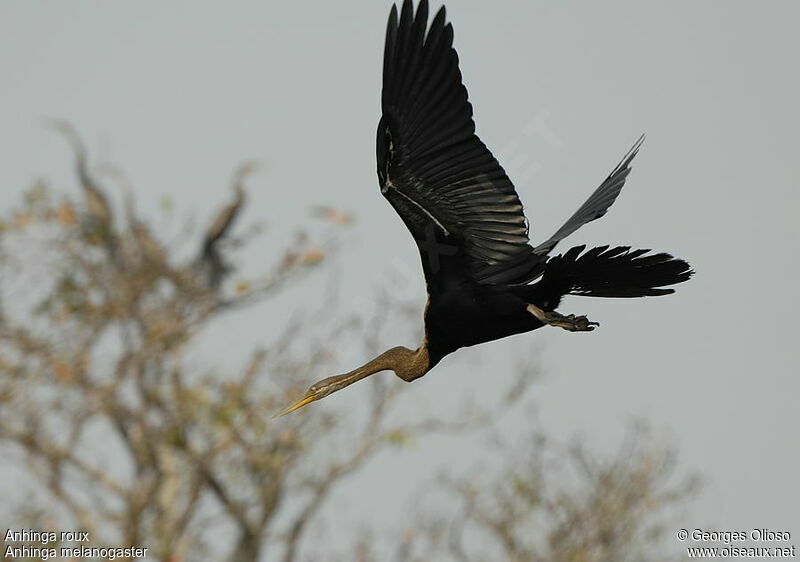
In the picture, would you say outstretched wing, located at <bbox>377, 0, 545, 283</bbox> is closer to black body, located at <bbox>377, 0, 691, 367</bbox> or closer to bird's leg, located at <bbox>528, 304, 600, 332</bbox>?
black body, located at <bbox>377, 0, 691, 367</bbox>

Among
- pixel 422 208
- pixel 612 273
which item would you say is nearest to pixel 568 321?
pixel 612 273

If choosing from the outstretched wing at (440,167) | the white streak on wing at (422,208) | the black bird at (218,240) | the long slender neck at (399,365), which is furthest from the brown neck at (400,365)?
the black bird at (218,240)

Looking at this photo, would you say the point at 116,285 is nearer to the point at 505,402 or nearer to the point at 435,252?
the point at 505,402

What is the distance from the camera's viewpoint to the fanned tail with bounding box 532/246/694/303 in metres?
5.01

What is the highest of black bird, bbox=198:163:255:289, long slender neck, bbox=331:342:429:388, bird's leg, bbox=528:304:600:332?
bird's leg, bbox=528:304:600:332

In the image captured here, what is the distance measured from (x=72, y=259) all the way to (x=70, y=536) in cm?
318

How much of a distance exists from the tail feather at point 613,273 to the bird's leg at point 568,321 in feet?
0.55

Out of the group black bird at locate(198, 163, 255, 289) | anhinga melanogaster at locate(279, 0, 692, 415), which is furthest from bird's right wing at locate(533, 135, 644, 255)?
black bird at locate(198, 163, 255, 289)

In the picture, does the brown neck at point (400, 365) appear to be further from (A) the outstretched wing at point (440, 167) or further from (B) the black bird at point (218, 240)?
(B) the black bird at point (218, 240)

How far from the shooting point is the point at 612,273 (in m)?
5.08

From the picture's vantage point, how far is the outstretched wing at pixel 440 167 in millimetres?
4871

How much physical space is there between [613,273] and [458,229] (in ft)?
1.77

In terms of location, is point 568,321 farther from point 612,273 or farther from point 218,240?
point 218,240

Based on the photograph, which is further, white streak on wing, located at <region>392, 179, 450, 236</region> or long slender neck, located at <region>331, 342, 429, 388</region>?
long slender neck, located at <region>331, 342, 429, 388</region>
